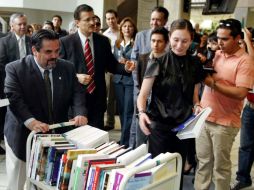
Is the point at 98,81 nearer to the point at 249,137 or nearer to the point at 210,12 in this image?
the point at 249,137

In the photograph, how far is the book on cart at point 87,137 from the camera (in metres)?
2.21

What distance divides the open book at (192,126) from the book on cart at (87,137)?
1.64 feet

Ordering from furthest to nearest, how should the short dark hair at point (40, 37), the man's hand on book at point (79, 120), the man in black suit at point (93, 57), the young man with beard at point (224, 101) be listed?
the man in black suit at point (93, 57) → the young man with beard at point (224, 101) → the man's hand on book at point (79, 120) → the short dark hair at point (40, 37)

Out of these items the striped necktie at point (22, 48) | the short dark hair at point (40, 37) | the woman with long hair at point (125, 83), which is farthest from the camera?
the woman with long hair at point (125, 83)

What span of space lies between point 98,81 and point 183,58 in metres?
1.20

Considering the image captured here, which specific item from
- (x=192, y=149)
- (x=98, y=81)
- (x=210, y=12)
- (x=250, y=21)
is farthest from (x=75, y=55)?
(x=250, y=21)

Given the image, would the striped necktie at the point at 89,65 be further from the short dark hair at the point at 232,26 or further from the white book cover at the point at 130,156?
the white book cover at the point at 130,156

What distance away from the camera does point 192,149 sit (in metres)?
4.05

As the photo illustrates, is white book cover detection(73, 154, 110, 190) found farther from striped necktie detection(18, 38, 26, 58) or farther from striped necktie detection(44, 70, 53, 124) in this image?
striped necktie detection(18, 38, 26, 58)

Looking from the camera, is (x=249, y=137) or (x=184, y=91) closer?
(x=184, y=91)

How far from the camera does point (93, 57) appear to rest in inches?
136

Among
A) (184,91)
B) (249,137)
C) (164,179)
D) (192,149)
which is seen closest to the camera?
(164,179)

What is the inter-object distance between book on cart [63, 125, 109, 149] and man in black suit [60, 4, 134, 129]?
943 millimetres

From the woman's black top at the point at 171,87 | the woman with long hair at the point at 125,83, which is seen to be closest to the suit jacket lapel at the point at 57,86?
the woman's black top at the point at 171,87
